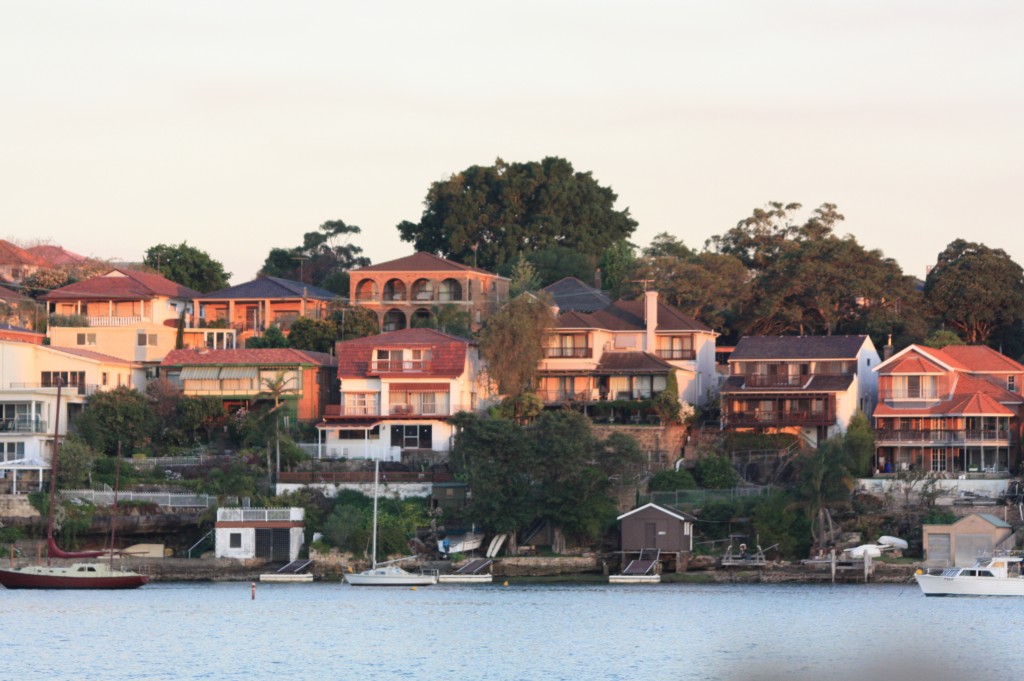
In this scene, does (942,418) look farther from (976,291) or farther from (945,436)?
(976,291)

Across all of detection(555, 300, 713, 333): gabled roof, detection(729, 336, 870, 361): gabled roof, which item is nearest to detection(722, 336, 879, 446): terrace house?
detection(729, 336, 870, 361): gabled roof

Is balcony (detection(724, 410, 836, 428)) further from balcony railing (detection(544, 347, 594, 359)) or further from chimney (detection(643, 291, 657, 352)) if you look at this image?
balcony railing (detection(544, 347, 594, 359))

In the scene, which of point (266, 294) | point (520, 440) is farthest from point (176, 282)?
point (520, 440)

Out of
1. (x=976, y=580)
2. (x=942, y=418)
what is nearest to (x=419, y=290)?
(x=942, y=418)

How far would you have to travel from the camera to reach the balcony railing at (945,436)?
87625mm

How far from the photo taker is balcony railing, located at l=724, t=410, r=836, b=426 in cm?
9062

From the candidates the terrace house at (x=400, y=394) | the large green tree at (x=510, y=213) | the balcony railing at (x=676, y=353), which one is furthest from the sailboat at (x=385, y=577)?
the large green tree at (x=510, y=213)

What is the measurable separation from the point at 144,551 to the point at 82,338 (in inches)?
914

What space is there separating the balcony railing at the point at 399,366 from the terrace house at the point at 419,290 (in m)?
14.9

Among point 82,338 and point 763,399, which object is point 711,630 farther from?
point 82,338

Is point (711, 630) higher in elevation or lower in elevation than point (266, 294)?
lower

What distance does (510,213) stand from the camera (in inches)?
4914

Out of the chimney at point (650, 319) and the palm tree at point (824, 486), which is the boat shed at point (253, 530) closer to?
the palm tree at point (824, 486)

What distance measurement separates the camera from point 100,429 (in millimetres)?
90188
